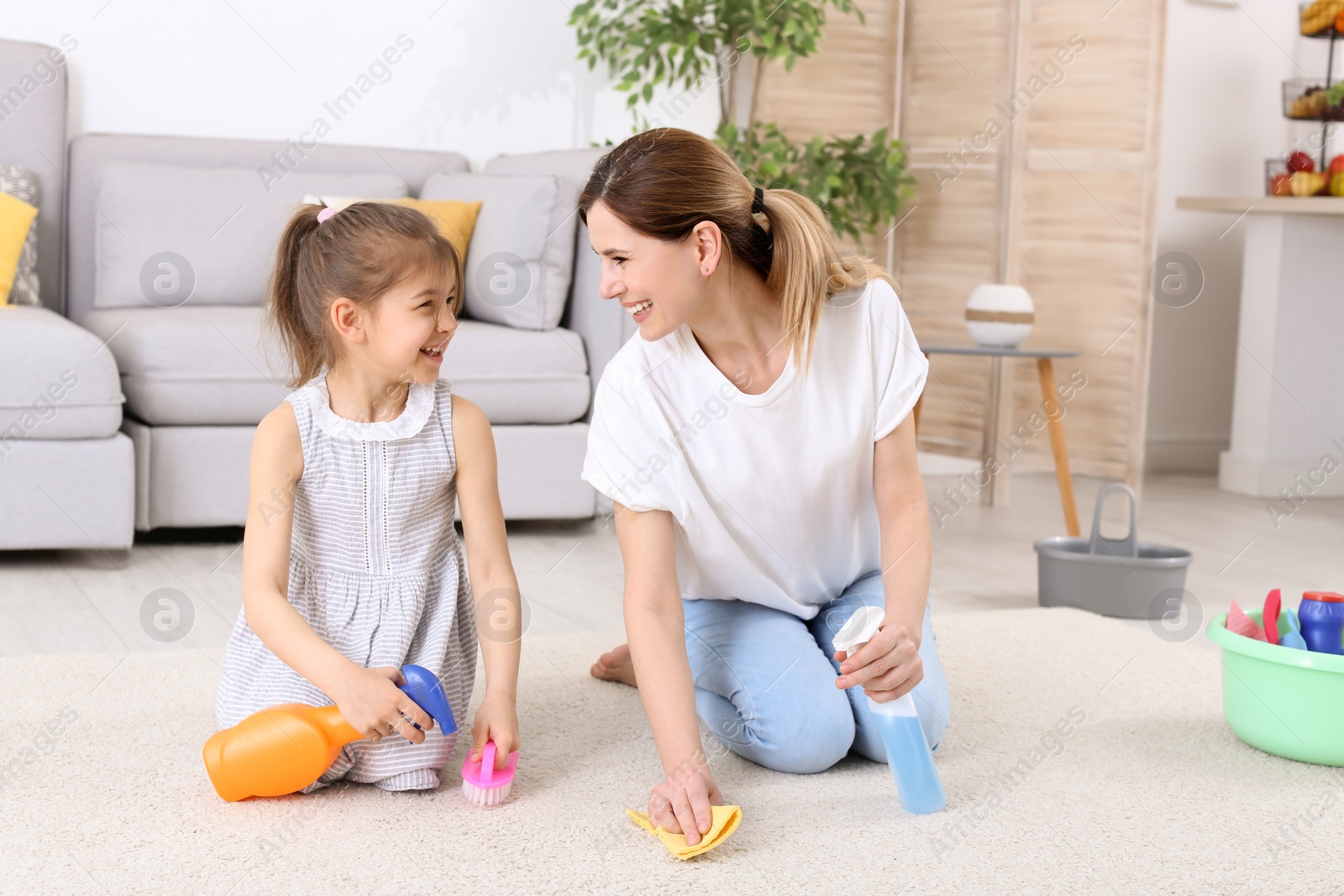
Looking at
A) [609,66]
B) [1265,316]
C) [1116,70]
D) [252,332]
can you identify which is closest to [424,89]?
[609,66]

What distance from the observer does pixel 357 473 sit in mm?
1342

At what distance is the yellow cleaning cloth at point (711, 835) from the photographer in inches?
44.7

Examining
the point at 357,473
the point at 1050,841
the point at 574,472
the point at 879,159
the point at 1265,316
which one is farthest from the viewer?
the point at 1265,316

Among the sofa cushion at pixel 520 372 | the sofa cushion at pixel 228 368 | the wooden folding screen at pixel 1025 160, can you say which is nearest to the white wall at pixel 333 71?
the wooden folding screen at pixel 1025 160

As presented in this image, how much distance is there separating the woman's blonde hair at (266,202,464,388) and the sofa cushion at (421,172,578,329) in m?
1.29

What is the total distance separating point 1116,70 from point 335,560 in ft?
9.13

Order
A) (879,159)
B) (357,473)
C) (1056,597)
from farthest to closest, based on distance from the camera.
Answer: (879,159), (1056,597), (357,473)

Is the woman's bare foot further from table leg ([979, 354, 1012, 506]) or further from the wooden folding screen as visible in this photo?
the wooden folding screen

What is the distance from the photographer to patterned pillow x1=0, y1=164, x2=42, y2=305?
268 cm

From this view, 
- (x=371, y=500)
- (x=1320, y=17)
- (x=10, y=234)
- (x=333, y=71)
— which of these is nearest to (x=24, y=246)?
(x=10, y=234)

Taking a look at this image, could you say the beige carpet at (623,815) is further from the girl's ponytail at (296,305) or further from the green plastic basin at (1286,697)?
the girl's ponytail at (296,305)

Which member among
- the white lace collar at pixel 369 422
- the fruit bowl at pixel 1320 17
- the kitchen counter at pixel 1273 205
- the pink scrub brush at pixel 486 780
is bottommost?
the pink scrub brush at pixel 486 780

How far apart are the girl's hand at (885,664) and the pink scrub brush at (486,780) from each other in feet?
1.11

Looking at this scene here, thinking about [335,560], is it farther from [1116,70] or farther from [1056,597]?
[1116,70]
